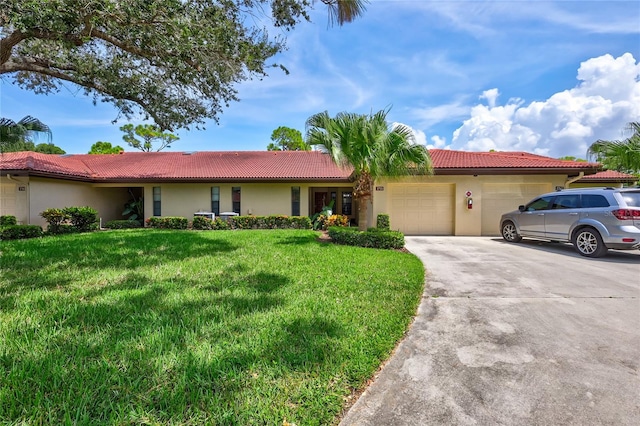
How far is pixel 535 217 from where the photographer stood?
28.9ft

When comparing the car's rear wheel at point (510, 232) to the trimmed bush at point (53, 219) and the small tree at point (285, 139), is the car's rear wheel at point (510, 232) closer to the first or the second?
the trimmed bush at point (53, 219)

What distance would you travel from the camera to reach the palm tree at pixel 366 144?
820 centimetres

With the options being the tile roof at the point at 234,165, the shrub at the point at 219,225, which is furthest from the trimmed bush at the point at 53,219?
the shrub at the point at 219,225

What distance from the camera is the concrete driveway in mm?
2068

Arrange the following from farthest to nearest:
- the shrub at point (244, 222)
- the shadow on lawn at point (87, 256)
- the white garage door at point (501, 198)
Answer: the shrub at point (244, 222)
the white garage door at point (501, 198)
the shadow on lawn at point (87, 256)

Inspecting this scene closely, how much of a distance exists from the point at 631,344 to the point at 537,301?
1.29 m

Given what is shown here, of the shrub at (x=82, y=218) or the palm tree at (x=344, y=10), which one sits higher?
the palm tree at (x=344, y=10)

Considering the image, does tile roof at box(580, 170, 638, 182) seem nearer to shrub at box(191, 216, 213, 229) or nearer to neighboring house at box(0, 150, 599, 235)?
neighboring house at box(0, 150, 599, 235)

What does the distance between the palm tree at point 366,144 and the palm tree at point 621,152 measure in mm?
7184

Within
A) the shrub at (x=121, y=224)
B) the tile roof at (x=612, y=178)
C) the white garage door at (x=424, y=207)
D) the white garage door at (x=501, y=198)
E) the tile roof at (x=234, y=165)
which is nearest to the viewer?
the tile roof at (x=234, y=165)

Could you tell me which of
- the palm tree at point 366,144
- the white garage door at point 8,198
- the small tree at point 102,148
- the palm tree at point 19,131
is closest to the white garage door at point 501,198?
the palm tree at point 366,144

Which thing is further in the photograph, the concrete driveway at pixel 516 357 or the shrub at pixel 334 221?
the shrub at pixel 334 221

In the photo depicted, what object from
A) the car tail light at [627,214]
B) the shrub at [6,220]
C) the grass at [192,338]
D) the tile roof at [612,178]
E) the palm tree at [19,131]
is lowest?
the grass at [192,338]

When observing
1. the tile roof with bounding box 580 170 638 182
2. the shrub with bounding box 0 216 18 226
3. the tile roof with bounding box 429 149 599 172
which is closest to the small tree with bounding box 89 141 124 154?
the shrub with bounding box 0 216 18 226
